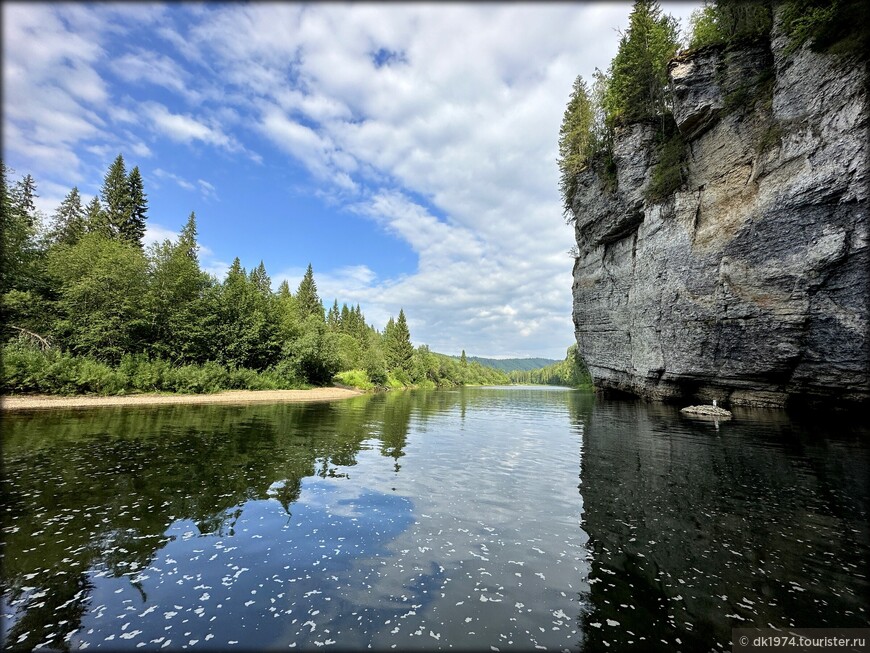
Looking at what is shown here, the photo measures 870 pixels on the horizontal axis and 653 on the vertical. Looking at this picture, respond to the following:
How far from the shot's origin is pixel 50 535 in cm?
775

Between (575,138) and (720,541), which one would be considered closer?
(720,541)

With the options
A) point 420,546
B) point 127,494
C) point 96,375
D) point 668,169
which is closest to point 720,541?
point 420,546

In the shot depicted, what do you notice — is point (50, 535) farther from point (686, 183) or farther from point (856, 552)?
point (686, 183)

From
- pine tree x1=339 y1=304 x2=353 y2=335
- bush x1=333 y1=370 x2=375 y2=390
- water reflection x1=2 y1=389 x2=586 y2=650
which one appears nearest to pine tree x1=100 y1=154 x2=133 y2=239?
bush x1=333 y1=370 x2=375 y2=390

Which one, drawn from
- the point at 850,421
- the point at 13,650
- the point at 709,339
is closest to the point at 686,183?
the point at 709,339

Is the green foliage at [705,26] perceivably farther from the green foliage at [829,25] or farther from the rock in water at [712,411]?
the rock in water at [712,411]

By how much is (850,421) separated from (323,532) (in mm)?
36779

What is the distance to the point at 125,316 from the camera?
124 feet

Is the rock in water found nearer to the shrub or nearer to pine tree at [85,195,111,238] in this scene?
the shrub

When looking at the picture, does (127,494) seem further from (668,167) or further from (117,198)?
(117,198)

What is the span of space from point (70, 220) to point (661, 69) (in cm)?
7753

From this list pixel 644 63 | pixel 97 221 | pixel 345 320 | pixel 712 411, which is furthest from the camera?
pixel 345 320

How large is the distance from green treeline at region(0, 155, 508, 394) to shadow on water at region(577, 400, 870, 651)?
39.8 metres

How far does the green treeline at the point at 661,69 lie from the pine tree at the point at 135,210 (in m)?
61.9
